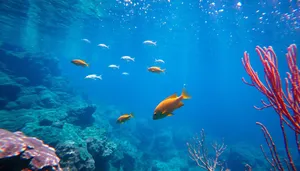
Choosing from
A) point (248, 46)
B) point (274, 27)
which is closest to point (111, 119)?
point (274, 27)

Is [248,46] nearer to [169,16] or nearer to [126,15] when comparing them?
[169,16]

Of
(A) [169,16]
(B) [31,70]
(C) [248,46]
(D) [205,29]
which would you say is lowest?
(B) [31,70]

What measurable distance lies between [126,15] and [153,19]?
3.75 meters

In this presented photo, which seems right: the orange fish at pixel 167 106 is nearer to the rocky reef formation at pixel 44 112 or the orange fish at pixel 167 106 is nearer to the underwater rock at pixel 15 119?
the rocky reef formation at pixel 44 112

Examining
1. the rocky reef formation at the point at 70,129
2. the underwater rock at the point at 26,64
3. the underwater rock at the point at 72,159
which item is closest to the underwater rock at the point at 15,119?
the rocky reef formation at the point at 70,129

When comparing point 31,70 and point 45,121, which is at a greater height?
point 31,70

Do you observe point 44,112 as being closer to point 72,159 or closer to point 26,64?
point 72,159

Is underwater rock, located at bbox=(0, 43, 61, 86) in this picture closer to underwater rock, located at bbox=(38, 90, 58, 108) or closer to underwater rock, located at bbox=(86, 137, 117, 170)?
underwater rock, located at bbox=(38, 90, 58, 108)

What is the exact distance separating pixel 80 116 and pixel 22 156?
953cm

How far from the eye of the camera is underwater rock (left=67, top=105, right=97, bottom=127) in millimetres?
12198

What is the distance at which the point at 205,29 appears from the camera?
1003 inches

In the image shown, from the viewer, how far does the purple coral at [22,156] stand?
10.8ft

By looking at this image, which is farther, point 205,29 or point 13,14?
point 205,29

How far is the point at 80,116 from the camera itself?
12.6 m
